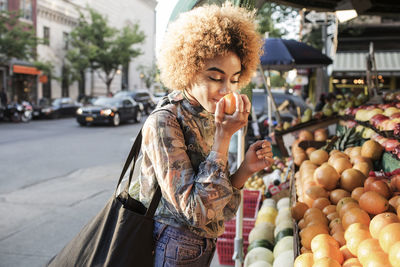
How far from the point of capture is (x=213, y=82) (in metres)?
1.70

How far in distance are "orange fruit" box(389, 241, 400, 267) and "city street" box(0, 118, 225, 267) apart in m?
2.67

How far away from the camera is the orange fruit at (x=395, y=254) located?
1.87 m

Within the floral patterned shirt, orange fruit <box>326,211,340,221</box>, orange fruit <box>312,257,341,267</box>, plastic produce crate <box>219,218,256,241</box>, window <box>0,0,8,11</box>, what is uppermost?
window <box>0,0,8,11</box>

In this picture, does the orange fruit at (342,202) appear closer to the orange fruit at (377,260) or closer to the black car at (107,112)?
the orange fruit at (377,260)

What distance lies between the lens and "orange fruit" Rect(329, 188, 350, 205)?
3.26m

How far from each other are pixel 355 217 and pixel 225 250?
1958mm

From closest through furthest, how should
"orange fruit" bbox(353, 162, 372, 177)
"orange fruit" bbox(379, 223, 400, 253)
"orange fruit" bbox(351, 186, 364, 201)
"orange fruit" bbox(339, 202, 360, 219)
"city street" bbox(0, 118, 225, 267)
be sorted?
"orange fruit" bbox(379, 223, 400, 253) < "orange fruit" bbox(339, 202, 360, 219) < "orange fruit" bbox(351, 186, 364, 201) < "orange fruit" bbox(353, 162, 372, 177) < "city street" bbox(0, 118, 225, 267)

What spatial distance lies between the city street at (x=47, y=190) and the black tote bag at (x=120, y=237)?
117 inches

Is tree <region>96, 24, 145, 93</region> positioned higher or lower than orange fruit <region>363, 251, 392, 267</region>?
higher

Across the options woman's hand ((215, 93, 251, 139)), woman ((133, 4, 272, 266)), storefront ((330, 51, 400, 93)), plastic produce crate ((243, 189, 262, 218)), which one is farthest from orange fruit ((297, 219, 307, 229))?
storefront ((330, 51, 400, 93))

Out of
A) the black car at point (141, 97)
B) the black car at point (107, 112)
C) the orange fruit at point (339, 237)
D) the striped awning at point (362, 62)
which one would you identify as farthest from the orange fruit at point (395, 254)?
the black car at point (141, 97)

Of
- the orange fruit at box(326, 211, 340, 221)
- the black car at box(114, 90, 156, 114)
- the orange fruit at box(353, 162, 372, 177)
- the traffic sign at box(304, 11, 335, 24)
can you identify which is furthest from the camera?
the black car at box(114, 90, 156, 114)

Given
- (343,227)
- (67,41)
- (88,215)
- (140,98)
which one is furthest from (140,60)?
(343,227)

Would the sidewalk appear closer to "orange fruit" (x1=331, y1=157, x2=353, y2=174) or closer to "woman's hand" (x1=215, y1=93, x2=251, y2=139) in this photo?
"orange fruit" (x1=331, y1=157, x2=353, y2=174)
